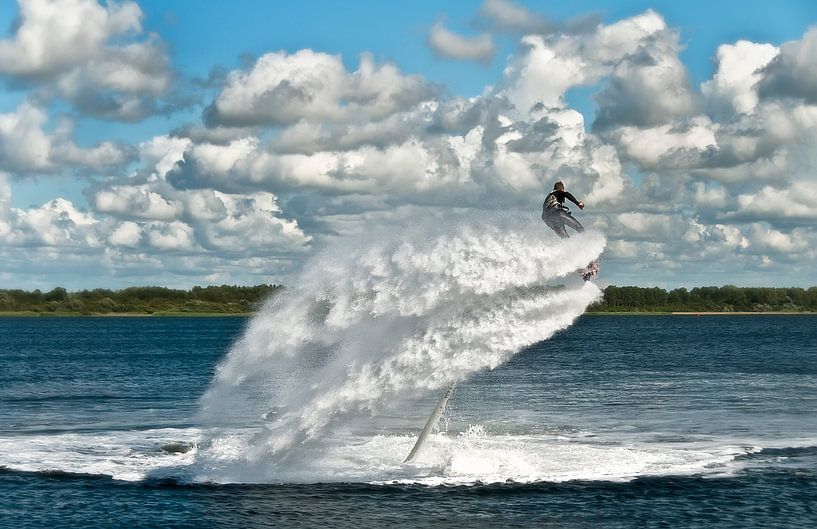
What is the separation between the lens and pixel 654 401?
56438 millimetres

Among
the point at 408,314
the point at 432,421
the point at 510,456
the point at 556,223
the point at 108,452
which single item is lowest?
the point at 510,456

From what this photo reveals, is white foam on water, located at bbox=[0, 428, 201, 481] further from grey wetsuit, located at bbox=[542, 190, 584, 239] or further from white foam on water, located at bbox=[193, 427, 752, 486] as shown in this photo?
grey wetsuit, located at bbox=[542, 190, 584, 239]

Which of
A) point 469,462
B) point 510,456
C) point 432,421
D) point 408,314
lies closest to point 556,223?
point 408,314

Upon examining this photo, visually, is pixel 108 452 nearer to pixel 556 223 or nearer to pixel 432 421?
pixel 432 421

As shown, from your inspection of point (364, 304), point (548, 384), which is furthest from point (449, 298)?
point (548, 384)

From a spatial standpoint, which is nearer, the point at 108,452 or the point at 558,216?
the point at 558,216

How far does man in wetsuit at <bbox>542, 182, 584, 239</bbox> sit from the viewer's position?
90.0ft

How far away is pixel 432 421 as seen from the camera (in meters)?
32.0

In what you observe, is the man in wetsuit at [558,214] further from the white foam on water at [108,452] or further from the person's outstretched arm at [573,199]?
the white foam on water at [108,452]

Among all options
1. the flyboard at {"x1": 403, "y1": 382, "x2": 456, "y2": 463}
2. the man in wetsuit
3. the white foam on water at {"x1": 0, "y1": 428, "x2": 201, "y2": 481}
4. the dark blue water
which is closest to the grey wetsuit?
the man in wetsuit

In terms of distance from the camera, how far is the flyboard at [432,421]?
31.3m

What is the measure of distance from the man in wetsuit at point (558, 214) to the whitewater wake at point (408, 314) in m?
0.36

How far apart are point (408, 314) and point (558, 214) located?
5.81 metres

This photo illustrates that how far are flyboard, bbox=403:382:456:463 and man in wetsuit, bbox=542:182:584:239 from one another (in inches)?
254
